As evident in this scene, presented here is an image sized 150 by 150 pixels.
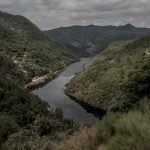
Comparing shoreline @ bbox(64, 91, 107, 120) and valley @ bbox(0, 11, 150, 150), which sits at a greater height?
valley @ bbox(0, 11, 150, 150)

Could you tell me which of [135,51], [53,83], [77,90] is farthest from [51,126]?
[53,83]

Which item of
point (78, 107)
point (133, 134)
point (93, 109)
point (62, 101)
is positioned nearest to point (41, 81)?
point (62, 101)

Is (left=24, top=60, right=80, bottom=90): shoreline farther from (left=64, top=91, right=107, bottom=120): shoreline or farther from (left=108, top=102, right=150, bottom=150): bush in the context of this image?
(left=108, top=102, right=150, bottom=150): bush

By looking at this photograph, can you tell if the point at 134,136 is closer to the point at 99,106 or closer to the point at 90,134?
the point at 90,134

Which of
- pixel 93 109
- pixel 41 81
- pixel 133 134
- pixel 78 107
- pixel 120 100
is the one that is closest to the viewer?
pixel 133 134

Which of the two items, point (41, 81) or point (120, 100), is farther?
point (41, 81)

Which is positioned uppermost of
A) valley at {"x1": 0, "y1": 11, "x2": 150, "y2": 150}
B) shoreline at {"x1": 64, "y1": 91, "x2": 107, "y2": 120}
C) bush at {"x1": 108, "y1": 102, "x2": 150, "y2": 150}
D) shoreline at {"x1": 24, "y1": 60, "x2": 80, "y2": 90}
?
bush at {"x1": 108, "y1": 102, "x2": 150, "y2": 150}

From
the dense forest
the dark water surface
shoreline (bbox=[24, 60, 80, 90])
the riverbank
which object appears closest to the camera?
the dense forest

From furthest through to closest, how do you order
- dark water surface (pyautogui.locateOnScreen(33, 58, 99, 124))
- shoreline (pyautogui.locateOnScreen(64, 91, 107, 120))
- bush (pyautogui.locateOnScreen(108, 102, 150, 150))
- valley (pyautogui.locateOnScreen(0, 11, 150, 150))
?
shoreline (pyautogui.locateOnScreen(64, 91, 107, 120))
dark water surface (pyautogui.locateOnScreen(33, 58, 99, 124))
valley (pyautogui.locateOnScreen(0, 11, 150, 150))
bush (pyautogui.locateOnScreen(108, 102, 150, 150))

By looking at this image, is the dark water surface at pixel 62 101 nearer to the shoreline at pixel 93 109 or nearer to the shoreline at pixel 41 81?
the shoreline at pixel 93 109

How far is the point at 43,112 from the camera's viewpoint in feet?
274

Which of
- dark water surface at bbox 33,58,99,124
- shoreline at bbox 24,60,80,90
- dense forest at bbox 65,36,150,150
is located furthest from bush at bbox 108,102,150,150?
shoreline at bbox 24,60,80,90

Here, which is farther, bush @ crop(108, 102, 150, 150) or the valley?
the valley

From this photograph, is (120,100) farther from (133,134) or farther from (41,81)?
(41,81)
